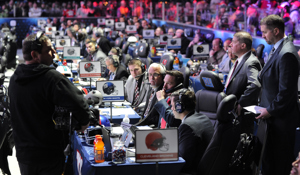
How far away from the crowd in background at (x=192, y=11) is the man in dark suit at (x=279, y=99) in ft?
16.1

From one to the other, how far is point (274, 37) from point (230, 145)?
111 cm

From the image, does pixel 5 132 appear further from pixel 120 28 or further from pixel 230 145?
pixel 120 28

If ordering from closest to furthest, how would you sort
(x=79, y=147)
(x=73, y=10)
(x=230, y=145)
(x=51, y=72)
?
1. (x=51, y=72)
2. (x=230, y=145)
3. (x=79, y=147)
4. (x=73, y=10)

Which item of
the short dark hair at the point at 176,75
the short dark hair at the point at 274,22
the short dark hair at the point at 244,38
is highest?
the short dark hair at the point at 274,22

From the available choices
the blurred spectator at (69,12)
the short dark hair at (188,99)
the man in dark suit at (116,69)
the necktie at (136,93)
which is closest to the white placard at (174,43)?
the man in dark suit at (116,69)

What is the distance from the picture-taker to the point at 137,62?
6047mm

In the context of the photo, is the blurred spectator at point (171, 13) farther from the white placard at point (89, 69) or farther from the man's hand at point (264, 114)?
the man's hand at point (264, 114)

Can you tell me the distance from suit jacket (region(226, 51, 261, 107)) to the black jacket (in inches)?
88.5

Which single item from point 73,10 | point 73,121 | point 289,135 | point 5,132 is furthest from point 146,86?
point 73,10

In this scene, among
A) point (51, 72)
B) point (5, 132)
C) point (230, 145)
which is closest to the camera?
point (51, 72)

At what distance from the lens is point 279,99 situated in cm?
361

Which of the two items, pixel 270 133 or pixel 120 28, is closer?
pixel 270 133

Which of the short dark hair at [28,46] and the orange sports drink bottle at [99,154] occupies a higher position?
the short dark hair at [28,46]

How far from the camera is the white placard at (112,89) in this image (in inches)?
193
